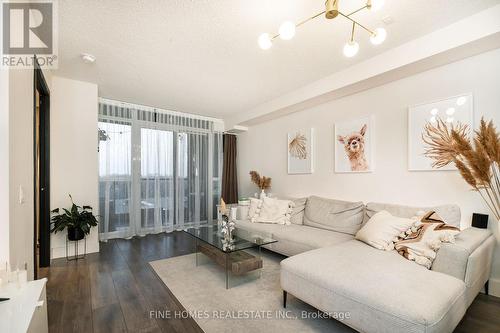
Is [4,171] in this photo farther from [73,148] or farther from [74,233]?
[73,148]

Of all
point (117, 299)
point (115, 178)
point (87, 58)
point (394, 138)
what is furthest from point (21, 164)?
point (394, 138)

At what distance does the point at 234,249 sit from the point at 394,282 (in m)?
1.42

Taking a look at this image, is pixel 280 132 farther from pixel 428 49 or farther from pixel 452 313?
pixel 452 313

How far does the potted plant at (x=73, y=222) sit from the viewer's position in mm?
2994

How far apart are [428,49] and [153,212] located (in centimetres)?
466

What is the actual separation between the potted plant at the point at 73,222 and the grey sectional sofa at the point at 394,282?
2764 millimetres

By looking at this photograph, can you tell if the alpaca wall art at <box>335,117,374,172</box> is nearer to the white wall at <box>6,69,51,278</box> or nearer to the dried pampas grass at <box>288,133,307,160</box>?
the dried pampas grass at <box>288,133,307,160</box>

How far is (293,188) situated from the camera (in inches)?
163

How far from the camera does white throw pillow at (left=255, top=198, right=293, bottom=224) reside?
11.6 ft

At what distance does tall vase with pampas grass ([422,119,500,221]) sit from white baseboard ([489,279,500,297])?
614 mm

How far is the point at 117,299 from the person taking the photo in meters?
2.14

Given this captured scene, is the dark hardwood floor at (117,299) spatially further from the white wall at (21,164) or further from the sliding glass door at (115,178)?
the sliding glass door at (115,178)

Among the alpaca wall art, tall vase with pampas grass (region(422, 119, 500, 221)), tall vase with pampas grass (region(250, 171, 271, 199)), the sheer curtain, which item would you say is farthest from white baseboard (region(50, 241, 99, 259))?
tall vase with pampas grass (region(422, 119, 500, 221))

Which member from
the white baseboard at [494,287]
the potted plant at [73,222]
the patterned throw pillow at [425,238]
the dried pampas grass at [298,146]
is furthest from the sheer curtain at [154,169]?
the white baseboard at [494,287]
